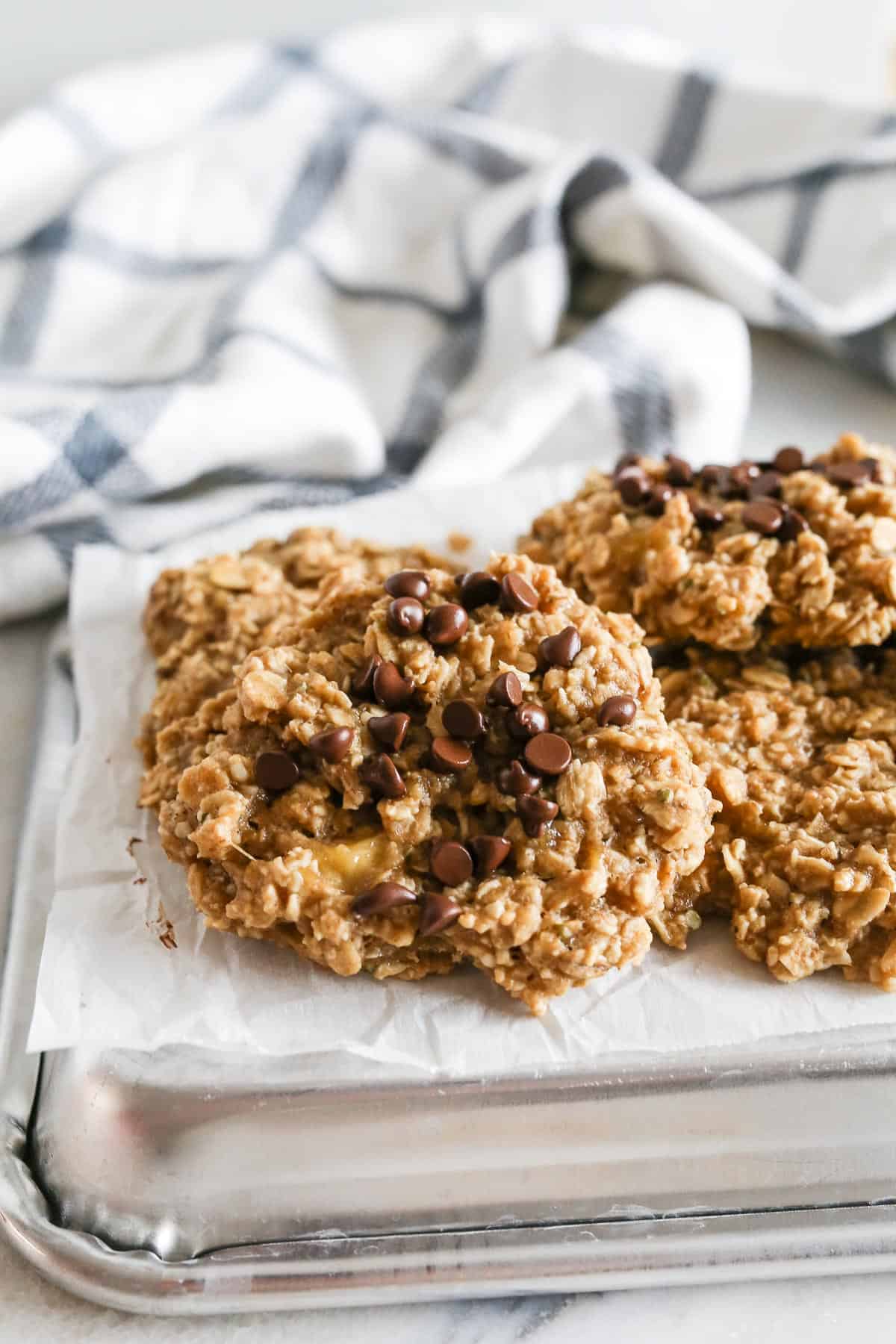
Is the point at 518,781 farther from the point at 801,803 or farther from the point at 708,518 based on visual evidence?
the point at 708,518

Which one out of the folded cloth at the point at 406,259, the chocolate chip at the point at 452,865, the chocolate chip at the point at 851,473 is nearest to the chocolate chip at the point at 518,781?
the chocolate chip at the point at 452,865

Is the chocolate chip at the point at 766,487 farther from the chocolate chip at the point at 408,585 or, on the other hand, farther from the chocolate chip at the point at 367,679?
the chocolate chip at the point at 367,679

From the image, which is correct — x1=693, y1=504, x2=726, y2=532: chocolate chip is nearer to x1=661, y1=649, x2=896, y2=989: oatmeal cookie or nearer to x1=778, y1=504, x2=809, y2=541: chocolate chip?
x1=778, y1=504, x2=809, y2=541: chocolate chip

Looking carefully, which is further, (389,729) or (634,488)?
(634,488)

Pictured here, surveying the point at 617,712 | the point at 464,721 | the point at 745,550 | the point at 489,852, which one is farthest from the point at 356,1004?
the point at 745,550

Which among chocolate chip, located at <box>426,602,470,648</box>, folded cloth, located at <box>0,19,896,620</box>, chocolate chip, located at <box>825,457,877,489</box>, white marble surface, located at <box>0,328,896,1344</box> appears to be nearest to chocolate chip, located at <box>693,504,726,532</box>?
chocolate chip, located at <box>825,457,877,489</box>

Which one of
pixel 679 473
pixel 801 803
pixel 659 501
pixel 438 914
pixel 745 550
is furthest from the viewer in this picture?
pixel 679 473
